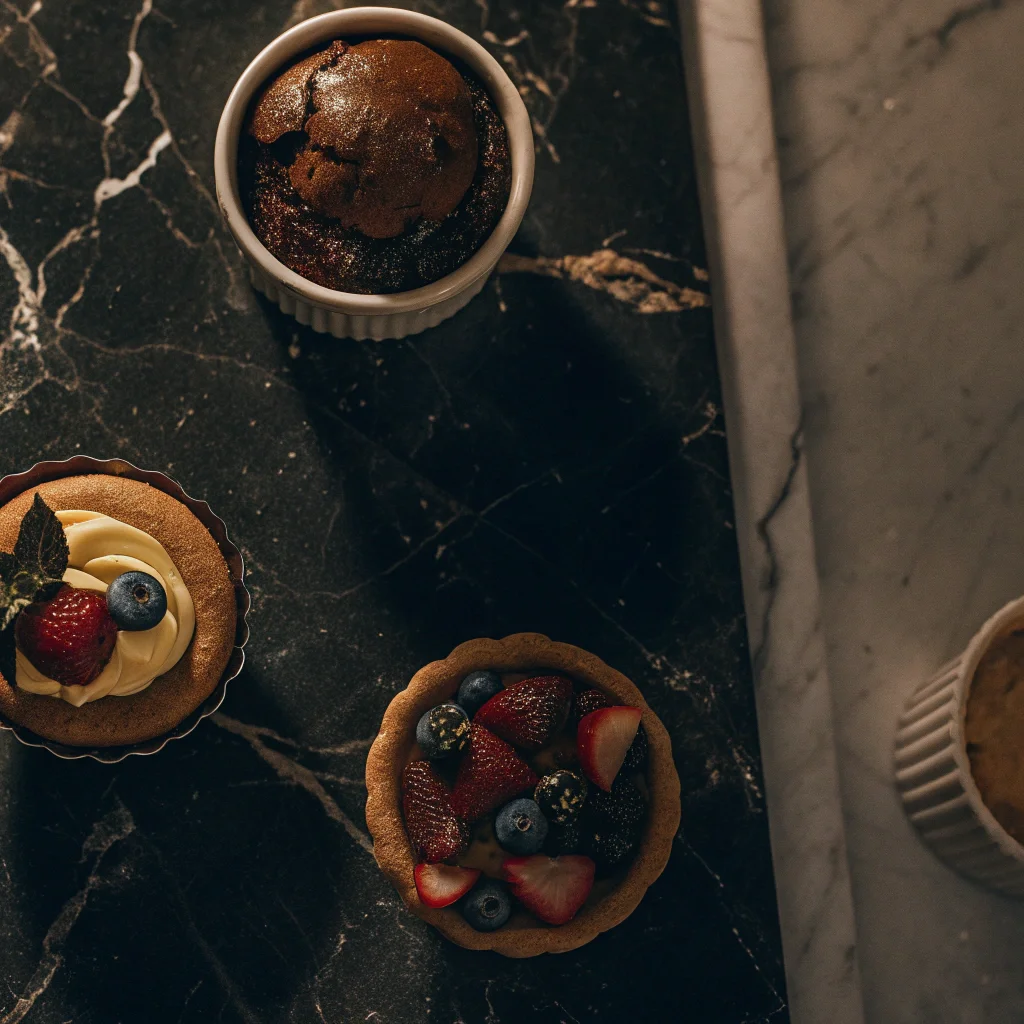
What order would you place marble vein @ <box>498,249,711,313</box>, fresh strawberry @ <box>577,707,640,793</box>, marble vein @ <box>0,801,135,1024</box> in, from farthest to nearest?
marble vein @ <box>498,249,711,313</box> < marble vein @ <box>0,801,135,1024</box> < fresh strawberry @ <box>577,707,640,793</box>

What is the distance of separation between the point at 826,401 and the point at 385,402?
2.85 feet

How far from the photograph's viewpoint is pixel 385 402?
88.2 inches

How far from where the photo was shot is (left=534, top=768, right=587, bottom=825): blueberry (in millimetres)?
1952

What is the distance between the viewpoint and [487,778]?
1.97 m

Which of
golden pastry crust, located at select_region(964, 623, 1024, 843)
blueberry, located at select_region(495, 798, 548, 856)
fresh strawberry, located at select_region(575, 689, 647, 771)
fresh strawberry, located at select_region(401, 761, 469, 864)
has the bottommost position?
fresh strawberry, located at select_region(401, 761, 469, 864)

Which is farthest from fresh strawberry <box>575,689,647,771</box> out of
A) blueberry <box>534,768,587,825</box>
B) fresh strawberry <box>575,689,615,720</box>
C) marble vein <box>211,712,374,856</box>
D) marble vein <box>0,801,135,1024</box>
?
marble vein <box>0,801,135,1024</box>

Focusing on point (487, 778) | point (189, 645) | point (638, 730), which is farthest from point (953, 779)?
point (189, 645)

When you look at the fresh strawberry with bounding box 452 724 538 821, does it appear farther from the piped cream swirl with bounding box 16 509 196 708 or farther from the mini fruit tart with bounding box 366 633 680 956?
the piped cream swirl with bounding box 16 509 196 708

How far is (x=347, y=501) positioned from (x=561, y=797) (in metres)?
0.69

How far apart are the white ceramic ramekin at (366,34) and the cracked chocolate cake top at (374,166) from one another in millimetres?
21

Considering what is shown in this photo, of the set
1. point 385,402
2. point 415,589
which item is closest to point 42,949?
point 415,589

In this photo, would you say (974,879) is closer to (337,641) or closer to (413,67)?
(337,641)

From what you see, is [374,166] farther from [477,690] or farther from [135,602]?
[477,690]

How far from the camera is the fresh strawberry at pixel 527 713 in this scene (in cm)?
200
